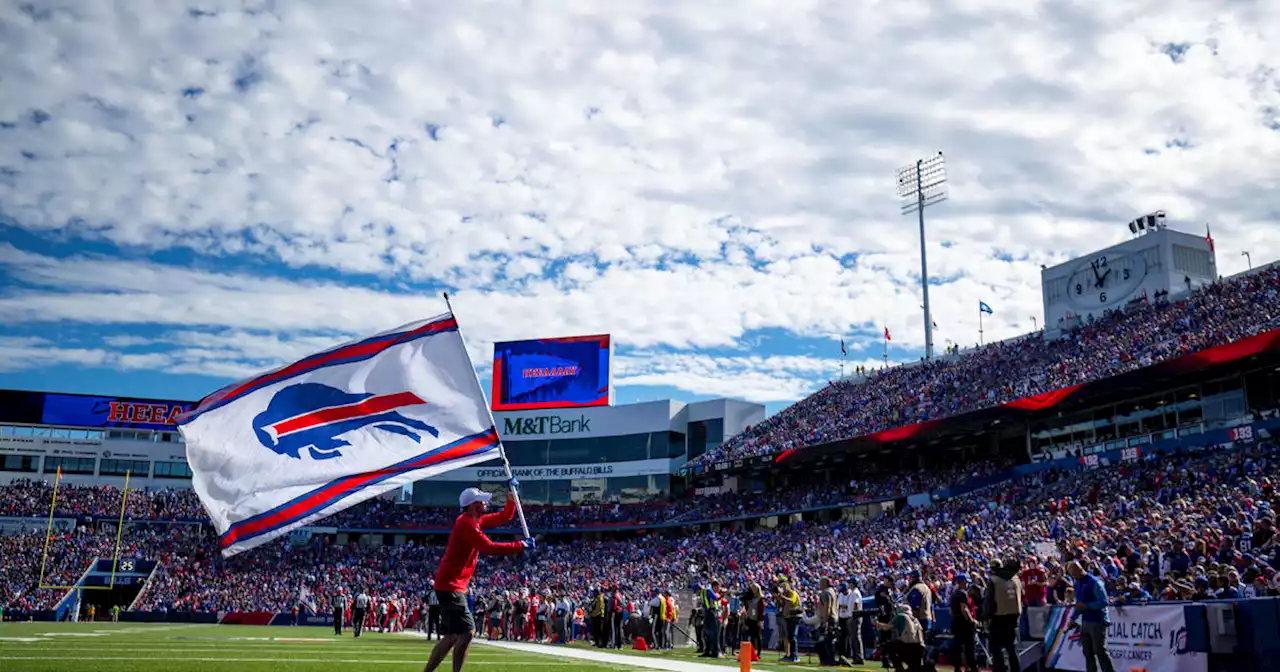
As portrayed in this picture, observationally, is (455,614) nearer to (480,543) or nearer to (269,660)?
(480,543)

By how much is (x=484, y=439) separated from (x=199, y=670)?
12.9 ft

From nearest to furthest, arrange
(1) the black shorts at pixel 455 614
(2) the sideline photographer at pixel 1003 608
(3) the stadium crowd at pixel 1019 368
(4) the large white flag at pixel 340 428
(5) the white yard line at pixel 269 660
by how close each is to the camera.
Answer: (1) the black shorts at pixel 455 614
(4) the large white flag at pixel 340 428
(2) the sideline photographer at pixel 1003 608
(5) the white yard line at pixel 269 660
(3) the stadium crowd at pixel 1019 368

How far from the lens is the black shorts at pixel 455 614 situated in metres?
8.67

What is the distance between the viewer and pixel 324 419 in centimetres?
1152

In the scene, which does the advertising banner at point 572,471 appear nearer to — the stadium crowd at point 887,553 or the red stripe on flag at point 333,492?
the stadium crowd at point 887,553

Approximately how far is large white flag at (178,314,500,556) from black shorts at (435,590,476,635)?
2.12 m

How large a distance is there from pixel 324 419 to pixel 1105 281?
1852 inches

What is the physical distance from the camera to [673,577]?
1783 inches

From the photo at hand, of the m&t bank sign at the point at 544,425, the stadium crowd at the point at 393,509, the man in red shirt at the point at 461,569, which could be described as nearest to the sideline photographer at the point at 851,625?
the man in red shirt at the point at 461,569

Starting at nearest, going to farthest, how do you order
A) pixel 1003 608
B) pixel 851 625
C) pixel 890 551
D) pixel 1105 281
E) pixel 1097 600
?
pixel 1097 600
pixel 1003 608
pixel 851 625
pixel 890 551
pixel 1105 281

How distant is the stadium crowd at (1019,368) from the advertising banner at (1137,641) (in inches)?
918

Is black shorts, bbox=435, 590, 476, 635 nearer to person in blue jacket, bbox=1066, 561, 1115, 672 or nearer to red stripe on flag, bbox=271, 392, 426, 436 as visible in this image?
red stripe on flag, bbox=271, 392, 426, 436

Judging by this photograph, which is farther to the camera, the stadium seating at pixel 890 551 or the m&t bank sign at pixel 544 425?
the m&t bank sign at pixel 544 425

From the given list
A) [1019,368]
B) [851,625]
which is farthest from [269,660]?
[1019,368]
